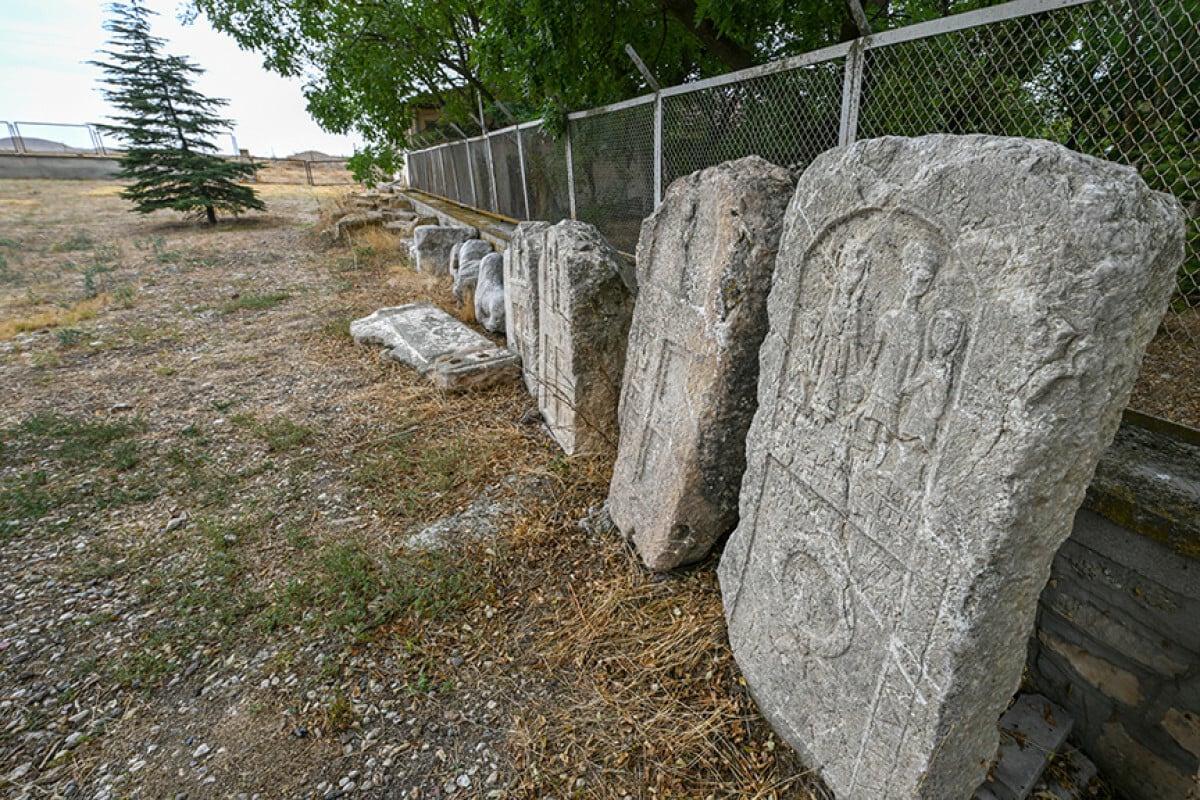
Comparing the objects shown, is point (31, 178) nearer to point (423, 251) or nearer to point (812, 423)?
point (423, 251)

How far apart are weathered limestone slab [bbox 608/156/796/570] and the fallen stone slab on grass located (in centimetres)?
192

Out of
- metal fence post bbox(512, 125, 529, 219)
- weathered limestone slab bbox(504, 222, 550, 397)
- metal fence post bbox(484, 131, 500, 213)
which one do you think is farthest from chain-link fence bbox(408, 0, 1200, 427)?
metal fence post bbox(484, 131, 500, 213)

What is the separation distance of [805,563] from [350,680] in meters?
1.65

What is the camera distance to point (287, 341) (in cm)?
570

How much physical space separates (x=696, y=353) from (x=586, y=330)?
110cm

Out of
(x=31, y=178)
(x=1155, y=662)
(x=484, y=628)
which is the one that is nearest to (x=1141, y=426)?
(x=1155, y=662)

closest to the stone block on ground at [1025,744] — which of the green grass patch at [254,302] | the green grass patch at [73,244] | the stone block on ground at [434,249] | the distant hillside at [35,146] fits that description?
the stone block on ground at [434,249]

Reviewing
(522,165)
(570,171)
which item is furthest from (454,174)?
(570,171)

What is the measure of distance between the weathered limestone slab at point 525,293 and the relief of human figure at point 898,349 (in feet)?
8.11

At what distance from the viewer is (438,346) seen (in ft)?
15.6

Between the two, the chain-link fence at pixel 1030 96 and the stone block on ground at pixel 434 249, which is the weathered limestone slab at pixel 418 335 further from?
the chain-link fence at pixel 1030 96

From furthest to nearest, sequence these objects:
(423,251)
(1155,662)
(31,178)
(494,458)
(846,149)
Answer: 1. (31,178)
2. (423,251)
3. (494,458)
4. (1155,662)
5. (846,149)

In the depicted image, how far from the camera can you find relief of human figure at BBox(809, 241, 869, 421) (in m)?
1.43

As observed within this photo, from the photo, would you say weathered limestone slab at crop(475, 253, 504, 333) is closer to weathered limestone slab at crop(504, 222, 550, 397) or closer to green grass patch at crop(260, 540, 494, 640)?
weathered limestone slab at crop(504, 222, 550, 397)
